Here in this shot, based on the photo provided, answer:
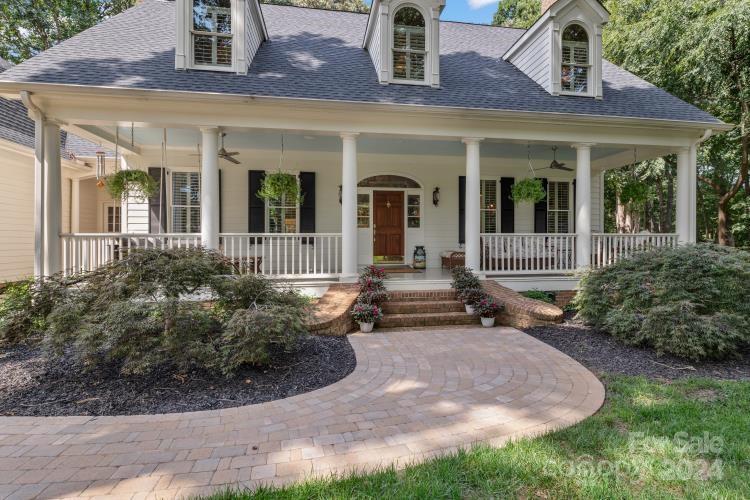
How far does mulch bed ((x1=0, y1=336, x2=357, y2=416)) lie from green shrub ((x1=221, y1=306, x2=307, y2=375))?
0.20m

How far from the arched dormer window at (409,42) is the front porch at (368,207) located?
55.6 inches

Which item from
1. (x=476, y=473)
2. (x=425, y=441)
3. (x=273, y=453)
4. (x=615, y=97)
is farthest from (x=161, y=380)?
(x=615, y=97)

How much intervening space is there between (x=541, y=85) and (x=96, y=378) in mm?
9544

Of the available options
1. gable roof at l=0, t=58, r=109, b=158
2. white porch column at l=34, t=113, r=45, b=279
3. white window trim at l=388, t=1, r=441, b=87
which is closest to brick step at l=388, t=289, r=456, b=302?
white window trim at l=388, t=1, r=441, b=87

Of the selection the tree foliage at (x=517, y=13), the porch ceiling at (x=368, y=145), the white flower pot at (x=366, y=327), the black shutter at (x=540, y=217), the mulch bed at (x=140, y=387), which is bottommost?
the mulch bed at (x=140, y=387)

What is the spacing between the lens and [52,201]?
631cm

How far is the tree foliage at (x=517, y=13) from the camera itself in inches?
792

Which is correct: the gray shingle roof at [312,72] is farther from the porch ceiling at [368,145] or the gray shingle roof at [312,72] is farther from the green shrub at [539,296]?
the green shrub at [539,296]

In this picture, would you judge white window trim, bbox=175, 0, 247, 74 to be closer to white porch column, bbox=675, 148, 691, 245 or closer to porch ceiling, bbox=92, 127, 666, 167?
porch ceiling, bbox=92, 127, 666, 167

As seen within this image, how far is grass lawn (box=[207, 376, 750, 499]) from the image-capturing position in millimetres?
2184

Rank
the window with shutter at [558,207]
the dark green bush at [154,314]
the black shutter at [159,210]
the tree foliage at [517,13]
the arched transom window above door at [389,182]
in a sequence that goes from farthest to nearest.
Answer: the tree foliage at [517,13]
the window with shutter at [558,207]
the arched transom window above door at [389,182]
the black shutter at [159,210]
the dark green bush at [154,314]

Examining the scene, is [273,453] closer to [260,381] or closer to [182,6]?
[260,381]

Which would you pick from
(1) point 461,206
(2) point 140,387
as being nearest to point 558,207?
(1) point 461,206

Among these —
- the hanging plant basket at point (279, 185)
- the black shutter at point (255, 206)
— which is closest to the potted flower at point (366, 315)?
the hanging plant basket at point (279, 185)
